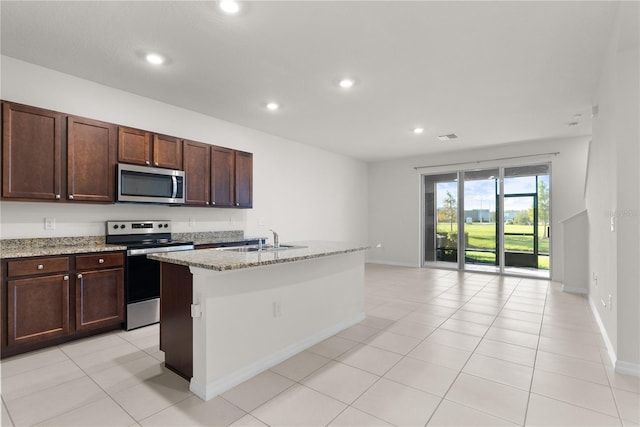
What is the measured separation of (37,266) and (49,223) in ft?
2.00

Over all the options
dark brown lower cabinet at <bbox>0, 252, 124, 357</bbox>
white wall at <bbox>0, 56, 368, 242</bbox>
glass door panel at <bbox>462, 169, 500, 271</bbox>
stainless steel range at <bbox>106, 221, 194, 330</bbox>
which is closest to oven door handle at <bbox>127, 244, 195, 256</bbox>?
stainless steel range at <bbox>106, 221, 194, 330</bbox>

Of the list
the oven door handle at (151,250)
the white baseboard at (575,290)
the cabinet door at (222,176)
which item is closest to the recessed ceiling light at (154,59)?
the cabinet door at (222,176)

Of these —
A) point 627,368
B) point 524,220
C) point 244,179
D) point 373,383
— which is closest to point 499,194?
point 524,220

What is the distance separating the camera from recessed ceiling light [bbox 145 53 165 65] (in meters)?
2.89

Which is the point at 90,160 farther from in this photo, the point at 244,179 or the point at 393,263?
the point at 393,263

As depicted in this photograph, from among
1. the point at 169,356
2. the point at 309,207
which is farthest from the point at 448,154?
the point at 169,356

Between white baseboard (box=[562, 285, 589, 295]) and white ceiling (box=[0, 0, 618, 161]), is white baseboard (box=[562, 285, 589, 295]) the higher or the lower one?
the lower one

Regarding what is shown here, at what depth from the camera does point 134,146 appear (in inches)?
141

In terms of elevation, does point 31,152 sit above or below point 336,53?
below

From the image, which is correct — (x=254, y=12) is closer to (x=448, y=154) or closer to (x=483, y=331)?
(x=483, y=331)

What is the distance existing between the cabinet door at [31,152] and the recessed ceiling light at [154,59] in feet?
3.38

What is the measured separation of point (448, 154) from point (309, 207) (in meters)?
3.40

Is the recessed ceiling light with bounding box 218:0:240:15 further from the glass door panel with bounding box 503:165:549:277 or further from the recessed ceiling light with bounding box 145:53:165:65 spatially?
the glass door panel with bounding box 503:165:549:277

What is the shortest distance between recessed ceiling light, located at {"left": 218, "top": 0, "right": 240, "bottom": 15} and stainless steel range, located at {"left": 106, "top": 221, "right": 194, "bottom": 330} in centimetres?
243
